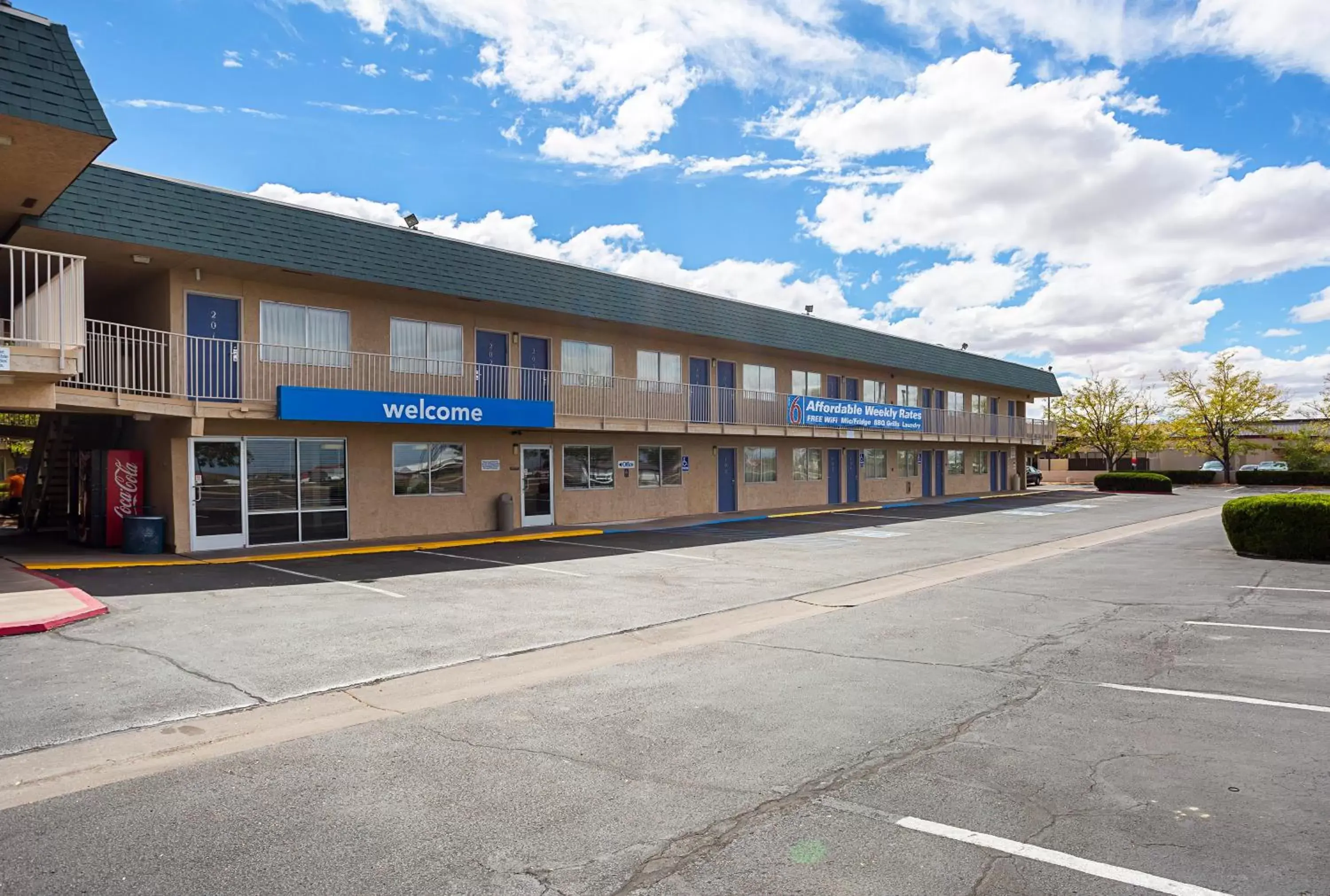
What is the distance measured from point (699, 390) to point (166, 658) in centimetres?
1942

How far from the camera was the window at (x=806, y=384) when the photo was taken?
30.7 m

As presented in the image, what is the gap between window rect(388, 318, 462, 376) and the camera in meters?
19.1

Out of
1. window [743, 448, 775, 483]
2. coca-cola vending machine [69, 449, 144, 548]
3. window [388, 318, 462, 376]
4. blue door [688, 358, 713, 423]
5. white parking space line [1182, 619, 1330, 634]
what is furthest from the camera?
window [743, 448, 775, 483]

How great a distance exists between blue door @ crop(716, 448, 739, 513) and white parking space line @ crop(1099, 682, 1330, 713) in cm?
2039

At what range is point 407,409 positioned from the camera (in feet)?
57.6

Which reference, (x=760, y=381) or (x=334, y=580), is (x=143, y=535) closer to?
(x=334, y=580)

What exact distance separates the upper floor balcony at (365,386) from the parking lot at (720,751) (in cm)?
451

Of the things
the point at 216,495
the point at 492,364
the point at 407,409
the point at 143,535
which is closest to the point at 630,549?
the point at 407,409

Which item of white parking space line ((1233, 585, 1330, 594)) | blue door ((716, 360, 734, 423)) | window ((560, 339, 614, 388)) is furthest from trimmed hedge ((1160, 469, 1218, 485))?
white parking space line ((1233, 585, 1330, 594))

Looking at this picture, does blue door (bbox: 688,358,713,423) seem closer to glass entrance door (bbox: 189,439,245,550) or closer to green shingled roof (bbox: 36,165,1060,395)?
green shingled roof (bbox: 36,165,1060,395)

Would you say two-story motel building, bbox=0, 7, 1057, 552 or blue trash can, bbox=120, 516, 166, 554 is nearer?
two-story motel building, bbox=0, 7, 1057, 552

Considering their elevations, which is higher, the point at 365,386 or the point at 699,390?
the point at 699,390

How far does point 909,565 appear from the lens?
15.5 m

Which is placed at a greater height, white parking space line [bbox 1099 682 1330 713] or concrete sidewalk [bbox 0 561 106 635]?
concrete sidewalk [bbox 0 561 106 635]
